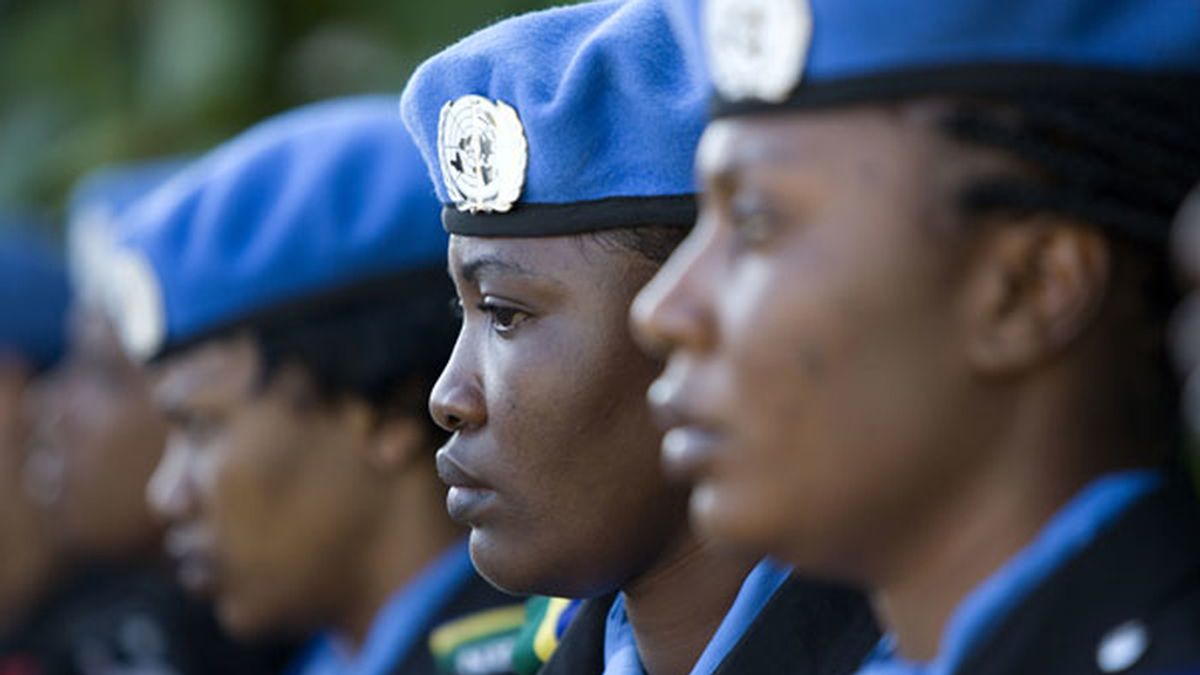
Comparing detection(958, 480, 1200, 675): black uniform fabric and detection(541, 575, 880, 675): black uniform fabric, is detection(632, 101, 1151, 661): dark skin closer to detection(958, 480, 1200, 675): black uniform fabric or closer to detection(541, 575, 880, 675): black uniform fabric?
detection(958, 480, 1200, 675): black uniform fabric

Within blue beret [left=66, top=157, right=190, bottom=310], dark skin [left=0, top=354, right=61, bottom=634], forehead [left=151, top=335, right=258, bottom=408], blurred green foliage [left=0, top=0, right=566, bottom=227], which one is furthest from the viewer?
dark skin [left=0, top=354, right=61, bottom=634]

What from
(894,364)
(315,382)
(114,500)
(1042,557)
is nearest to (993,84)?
(894,364)

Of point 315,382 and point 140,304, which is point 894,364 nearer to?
point 315,382

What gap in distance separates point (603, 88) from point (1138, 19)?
82cm

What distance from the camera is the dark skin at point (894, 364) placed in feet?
6.39

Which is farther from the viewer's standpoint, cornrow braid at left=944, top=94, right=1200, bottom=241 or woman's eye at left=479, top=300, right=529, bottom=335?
woman's eye at left=479, top=300, right=529, bottom=335

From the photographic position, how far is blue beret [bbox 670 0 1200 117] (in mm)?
1975

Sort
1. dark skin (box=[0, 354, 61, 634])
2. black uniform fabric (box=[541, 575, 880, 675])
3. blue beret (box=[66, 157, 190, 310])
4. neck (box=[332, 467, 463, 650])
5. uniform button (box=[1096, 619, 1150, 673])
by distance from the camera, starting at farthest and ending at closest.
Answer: dark skin (box=[0, 354, 61, 634])
blue beret (box=[66, 157, 190, 310])
neck (box=[332, 467, 463, 650])
black uniform fabric (box=[541, 575, 880, 675])
uniform button (box=[1096, 619, 1150, 673])

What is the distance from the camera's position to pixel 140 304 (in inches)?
167

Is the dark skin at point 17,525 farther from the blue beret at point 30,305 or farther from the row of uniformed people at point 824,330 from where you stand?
the row of uniformed people at point 824,330

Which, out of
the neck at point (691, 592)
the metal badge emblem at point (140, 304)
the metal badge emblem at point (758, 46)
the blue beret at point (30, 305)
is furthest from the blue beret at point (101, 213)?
the metal badge emblem at point (758, 46)

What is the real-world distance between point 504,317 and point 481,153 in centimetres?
19

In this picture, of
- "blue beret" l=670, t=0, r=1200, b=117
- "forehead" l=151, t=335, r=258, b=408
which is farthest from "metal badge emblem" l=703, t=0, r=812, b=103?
"forehead" l=151, t=335, r=258, b=408

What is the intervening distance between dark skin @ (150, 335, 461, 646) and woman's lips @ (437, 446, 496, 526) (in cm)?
125
